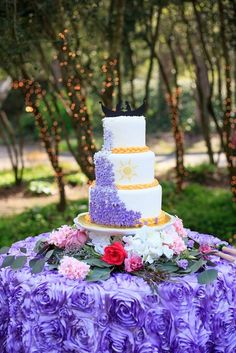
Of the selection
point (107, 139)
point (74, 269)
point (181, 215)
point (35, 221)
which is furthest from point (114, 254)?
point (35, 221)

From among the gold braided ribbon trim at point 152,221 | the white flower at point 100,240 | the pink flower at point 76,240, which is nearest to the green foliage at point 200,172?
the gold braided ribbon trim at point 152,221

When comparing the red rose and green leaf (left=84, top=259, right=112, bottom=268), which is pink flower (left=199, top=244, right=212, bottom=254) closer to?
the red rose

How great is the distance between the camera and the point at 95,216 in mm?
4461

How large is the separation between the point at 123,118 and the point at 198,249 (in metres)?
1.15

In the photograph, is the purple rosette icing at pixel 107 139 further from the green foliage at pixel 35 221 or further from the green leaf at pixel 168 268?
the green foliage at pixel 35 221

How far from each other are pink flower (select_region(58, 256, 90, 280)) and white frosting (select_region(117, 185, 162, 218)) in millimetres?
654

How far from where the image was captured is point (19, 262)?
13.6ft

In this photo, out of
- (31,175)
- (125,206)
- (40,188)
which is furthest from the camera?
(31,175)

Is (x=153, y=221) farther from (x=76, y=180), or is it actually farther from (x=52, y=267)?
(x=76, y=180)

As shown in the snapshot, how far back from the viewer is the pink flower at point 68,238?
430cm

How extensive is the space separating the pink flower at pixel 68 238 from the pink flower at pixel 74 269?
15.3 inches

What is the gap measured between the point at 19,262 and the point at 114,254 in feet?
2.38

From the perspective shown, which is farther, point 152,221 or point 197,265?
point 152,221

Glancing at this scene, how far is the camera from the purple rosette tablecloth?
3635mm
